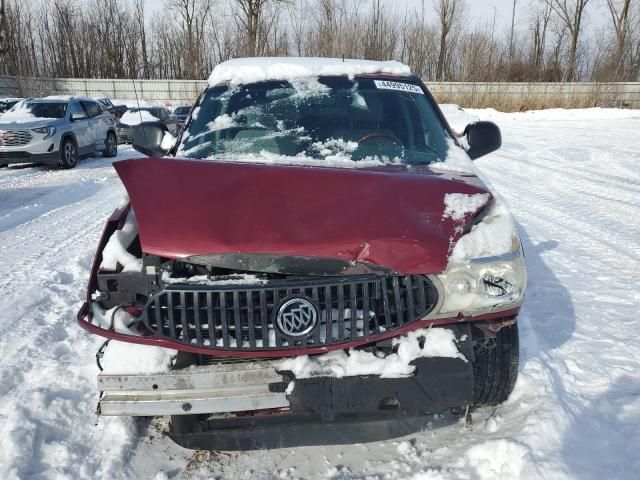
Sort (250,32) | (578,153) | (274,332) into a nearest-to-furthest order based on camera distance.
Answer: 1. (274,332)
2. (578,153)
3. (250,32)

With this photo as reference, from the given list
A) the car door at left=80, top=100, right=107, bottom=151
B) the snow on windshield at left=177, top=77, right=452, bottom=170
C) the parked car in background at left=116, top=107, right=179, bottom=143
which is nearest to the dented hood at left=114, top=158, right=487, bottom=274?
the snow on windshield at left=177, top=77, right=452, bottom=170

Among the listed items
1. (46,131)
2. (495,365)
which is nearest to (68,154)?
(46,131)

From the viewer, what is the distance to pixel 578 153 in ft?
41.7

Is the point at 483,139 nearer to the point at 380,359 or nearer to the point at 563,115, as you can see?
the point at 380,359

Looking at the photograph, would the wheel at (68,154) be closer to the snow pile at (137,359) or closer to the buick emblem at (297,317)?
the snow pile at (137,359)

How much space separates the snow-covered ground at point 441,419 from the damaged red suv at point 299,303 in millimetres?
166

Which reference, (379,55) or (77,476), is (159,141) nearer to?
(77,476)

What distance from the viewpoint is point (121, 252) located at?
6.89ft

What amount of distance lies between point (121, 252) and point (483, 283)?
1.48 metres

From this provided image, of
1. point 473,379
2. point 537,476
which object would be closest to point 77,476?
point 473,379

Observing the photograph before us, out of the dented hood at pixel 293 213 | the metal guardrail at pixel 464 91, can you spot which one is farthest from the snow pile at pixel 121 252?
the metal guardrail at pixel 464 91

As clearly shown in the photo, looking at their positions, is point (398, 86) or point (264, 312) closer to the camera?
point (264, 312)

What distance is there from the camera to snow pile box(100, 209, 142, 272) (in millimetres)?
2055

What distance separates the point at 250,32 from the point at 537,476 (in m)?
42.7
